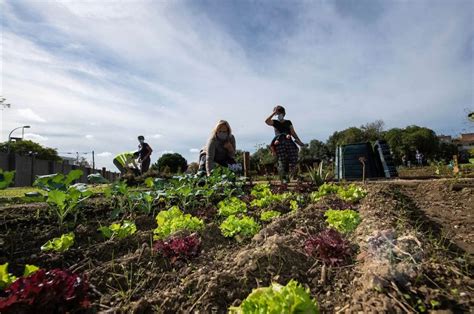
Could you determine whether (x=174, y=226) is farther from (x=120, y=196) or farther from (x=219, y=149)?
(x=219, y=149)

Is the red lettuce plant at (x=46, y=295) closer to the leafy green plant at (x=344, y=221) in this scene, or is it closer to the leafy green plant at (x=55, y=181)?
the leafy green plant at (x=344, y=221)

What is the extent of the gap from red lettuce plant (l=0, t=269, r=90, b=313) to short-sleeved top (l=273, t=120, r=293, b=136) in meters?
5.23

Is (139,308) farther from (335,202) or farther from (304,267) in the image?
(335,202)

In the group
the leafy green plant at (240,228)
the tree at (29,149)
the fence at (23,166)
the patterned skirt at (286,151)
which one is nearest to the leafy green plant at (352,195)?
the leafy green plant at (240,228)

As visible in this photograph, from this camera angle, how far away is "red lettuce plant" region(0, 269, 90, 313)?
4.00ft

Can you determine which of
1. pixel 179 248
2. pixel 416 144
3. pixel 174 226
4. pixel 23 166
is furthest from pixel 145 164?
pixel 416 144

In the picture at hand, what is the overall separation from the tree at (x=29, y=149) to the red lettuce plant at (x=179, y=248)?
37.6 meters

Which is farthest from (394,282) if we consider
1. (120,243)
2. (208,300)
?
(120,243)

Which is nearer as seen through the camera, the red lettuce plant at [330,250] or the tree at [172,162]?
the red lettuce plant at [330,250]

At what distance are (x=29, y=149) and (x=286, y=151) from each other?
125 ft

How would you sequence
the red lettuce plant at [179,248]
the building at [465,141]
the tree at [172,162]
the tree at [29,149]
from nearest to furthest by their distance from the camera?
the red lettuce plant at [179,248]
the tree at [172,162]
the tree at [29,149]
the building at [465,141]

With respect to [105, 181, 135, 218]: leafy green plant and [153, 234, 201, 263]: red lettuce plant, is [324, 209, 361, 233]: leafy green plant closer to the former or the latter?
[153, 234, 201, 263]: red lettuce plant

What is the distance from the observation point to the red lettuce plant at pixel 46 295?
122cm

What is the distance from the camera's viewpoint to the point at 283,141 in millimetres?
6199
